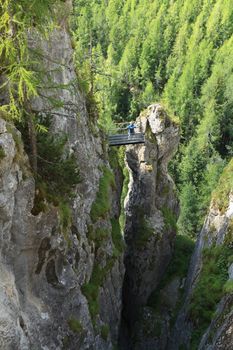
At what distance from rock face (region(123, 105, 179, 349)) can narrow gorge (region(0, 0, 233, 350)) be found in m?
0.09

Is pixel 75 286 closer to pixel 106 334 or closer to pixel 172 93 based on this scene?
pixel 106 334

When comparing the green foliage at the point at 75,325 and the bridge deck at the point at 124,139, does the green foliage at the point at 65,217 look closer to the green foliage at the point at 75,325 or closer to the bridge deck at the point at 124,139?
the green foliage at the point at 75,325

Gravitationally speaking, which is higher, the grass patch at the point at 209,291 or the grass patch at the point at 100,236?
the grass patch at the point at 100,236

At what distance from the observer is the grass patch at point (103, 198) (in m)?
23.8

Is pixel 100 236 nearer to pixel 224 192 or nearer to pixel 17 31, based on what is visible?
pixel 224 192

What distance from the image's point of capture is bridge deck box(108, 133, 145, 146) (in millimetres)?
32656

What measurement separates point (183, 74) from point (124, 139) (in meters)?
56.3

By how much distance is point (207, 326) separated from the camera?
2441 centimetres

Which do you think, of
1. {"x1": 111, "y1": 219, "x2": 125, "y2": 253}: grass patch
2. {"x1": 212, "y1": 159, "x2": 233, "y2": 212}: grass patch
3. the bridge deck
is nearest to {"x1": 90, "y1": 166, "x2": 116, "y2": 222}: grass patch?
{"x1": 111, "y1": 219, "x2": 125, "y2": 253}: grass patch

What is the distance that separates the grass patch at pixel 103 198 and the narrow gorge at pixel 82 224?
0.08m

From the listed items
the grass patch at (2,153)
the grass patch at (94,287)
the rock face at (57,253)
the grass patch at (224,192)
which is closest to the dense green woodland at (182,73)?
the grass patch at (224,192)

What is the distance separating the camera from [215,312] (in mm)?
23266

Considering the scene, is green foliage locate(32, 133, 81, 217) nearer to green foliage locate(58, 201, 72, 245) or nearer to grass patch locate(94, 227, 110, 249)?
green foliage locate(58, 201, 72, 245)

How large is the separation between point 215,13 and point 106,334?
94161mm
